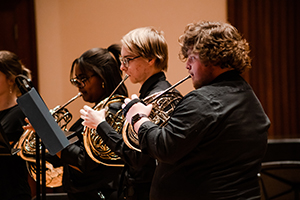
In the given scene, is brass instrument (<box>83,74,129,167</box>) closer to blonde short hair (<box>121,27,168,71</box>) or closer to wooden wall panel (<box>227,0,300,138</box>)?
blonde short hair (<box>121,27,168,71</box>)

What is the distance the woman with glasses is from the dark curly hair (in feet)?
3.24

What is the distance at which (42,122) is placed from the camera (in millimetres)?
1689

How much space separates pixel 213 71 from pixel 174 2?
2.65 meters

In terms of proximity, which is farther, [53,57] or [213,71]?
[53,57]

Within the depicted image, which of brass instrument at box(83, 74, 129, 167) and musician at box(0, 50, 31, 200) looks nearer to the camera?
brass instrument at box(83, 74, 129, 167)

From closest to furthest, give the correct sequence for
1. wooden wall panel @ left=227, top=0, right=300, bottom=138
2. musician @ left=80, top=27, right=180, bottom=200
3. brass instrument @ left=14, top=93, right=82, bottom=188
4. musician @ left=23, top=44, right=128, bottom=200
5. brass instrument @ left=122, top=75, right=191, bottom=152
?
brass instrument @ left=122, top=75, right=191, bottom=152 → musician @ left=80, top=27, right=180, bottom=200 → musician @ left=23, top=44, right=128, bottom=200 → brass instrument @ left=14, top=93, right=82, bottom=188 → wooden wall panel @ left=227, top=0, right=300, bottom=138

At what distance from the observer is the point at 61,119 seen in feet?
8.18

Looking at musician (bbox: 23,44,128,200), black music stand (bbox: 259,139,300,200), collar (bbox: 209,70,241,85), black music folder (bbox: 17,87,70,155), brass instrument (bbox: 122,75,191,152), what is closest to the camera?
collar (bbox: 209,70,241,85)

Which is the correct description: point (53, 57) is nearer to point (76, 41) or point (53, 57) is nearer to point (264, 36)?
point (76, 41)

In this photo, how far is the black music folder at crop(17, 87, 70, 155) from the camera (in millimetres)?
1664

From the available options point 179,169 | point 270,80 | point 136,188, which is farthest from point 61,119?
point 270,80

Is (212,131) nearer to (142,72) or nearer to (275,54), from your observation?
(142,72)

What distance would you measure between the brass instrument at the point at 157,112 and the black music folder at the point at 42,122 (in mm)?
299

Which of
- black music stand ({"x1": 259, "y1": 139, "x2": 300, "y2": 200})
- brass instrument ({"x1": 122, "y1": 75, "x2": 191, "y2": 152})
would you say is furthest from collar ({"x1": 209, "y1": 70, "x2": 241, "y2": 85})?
black music stand ({"x1": 259, "y1": 139, "x2": 300, "y2": 200})
